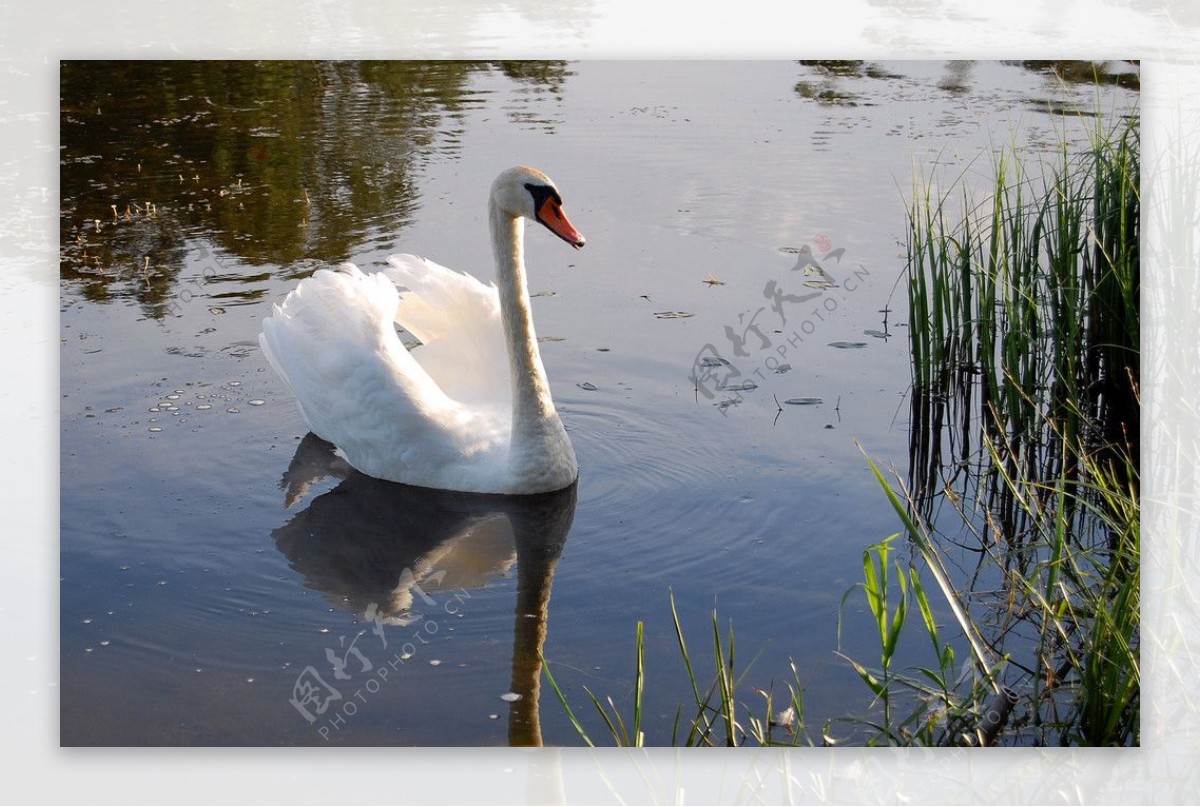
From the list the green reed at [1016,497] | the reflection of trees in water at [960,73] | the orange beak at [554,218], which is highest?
the reflection of trees in water at [960,73]

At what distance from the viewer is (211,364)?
6.92m

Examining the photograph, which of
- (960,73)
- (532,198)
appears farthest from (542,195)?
(960,73)

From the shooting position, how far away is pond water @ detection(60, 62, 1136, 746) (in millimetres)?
4867

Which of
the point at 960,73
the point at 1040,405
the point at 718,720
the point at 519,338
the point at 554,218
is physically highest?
the point at 960,73

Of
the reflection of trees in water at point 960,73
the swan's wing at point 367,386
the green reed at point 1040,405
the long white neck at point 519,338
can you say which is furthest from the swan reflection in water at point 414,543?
the reflection of trees in water at point 960,73

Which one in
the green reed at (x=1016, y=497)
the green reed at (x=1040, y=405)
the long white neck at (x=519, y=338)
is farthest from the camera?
the long white neck at (x=519, y=338)

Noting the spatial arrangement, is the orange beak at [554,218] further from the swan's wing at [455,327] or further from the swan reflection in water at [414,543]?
the swan reflection in water at [414,543]

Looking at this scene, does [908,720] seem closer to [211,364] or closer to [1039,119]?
[1039,119]

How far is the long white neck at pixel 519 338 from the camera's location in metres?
5.95

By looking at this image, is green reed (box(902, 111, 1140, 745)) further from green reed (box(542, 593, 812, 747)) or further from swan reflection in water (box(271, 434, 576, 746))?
swan reflection in water (box(271, 434, 576, 746))

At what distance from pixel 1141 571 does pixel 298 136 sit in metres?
4.27

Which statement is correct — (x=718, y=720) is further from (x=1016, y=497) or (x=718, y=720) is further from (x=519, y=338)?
(x=519, y=338)

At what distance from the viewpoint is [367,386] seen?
19.7 ft

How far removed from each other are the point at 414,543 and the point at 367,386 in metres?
0.66
